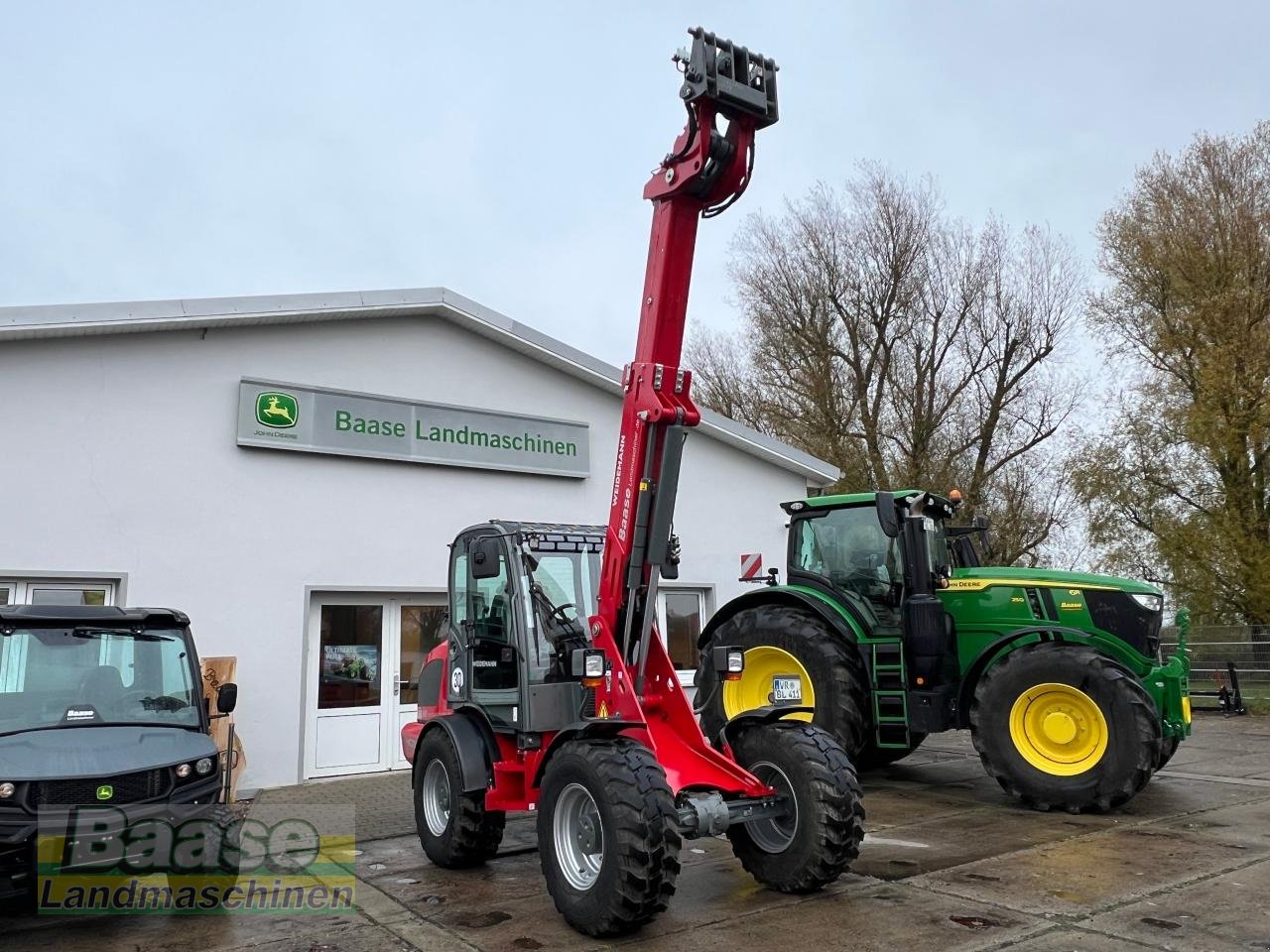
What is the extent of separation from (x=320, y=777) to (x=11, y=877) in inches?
206

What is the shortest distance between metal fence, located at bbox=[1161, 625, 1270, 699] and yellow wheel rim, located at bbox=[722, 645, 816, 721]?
9.97 m

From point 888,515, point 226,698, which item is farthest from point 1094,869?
point 226,698

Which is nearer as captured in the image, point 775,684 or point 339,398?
point 775,684

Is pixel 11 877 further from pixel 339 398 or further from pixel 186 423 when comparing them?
pixel 339 398

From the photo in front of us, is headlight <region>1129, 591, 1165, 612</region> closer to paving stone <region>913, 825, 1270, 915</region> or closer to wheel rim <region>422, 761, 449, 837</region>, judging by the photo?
paving stone <region>913, 825, 1270, 915</region>

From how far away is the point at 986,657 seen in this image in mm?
7922

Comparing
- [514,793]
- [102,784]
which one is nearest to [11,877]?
[102,784]

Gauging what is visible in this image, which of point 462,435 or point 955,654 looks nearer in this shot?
point 955,654

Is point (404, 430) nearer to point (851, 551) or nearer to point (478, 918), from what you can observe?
point (851, 551)

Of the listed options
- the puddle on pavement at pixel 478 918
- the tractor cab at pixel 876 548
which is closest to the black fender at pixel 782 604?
the tractor cab at pixel 876 548

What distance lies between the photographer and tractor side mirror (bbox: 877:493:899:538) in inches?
312

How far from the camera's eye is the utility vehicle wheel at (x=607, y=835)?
454 cm

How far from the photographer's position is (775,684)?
230 inches

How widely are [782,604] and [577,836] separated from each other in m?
4.42
